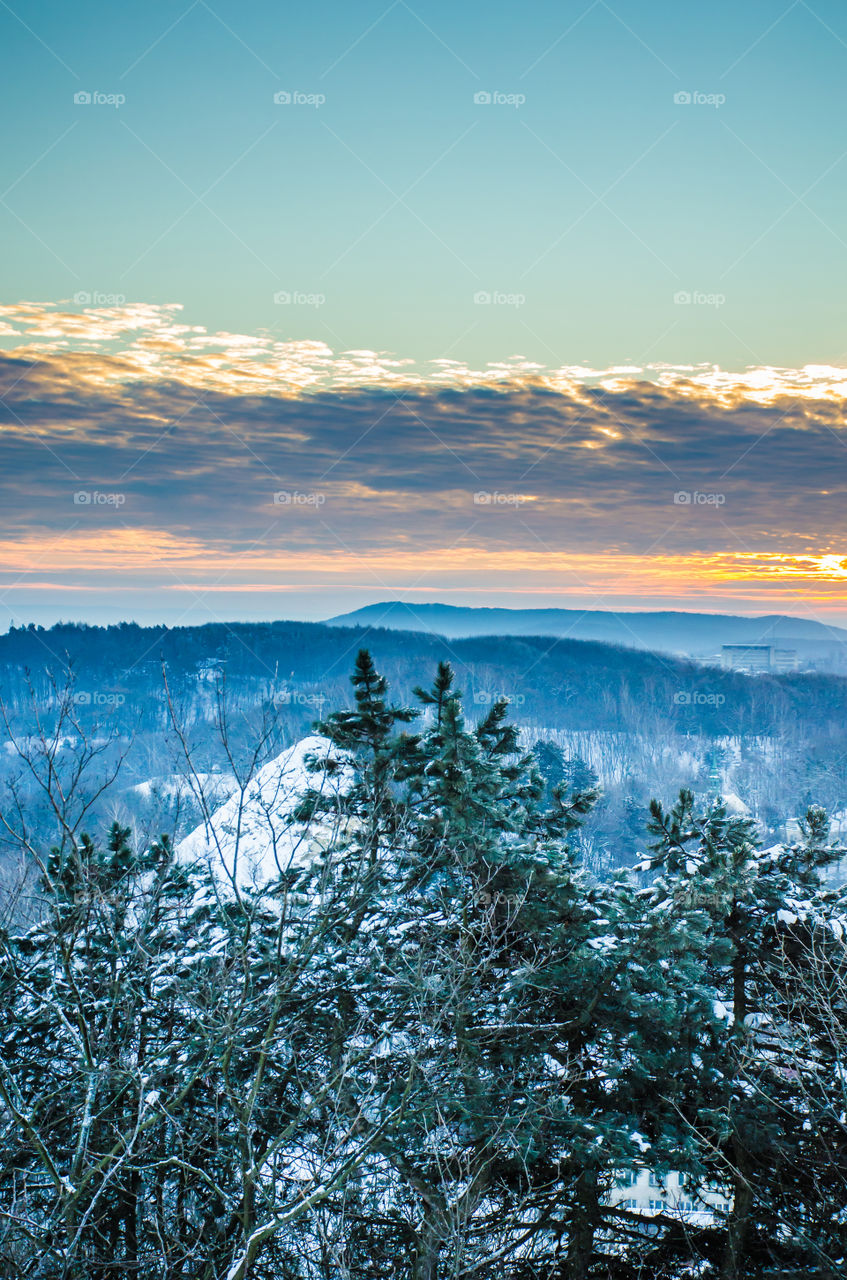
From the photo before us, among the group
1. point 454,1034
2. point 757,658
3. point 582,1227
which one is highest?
point 757,658

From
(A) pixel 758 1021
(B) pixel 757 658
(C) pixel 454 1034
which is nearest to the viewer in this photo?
(C) pixel 454 1034

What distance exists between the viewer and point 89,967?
1036 centimetres

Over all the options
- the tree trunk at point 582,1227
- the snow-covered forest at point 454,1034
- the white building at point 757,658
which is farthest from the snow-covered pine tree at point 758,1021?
the white building at point 757,658

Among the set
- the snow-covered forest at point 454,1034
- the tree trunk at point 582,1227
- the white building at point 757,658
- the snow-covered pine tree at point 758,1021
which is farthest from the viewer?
the white building at point 757,658

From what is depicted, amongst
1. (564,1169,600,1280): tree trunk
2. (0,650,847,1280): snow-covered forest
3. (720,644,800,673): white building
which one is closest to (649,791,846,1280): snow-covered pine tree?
(0,650,847,1280): snow-covered forest

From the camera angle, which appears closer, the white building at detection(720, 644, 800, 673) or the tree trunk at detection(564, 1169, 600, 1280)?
the tree trunk at detection(564, 1169, 600, 1280)

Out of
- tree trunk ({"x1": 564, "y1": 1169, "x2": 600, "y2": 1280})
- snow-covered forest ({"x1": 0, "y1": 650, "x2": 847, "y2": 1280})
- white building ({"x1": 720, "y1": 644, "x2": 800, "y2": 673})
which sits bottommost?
tree trunk ({"x1": 564, "y1": 1169, "x2": 600, "y2": 1280})

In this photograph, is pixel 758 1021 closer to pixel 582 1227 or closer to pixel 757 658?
pixel 582 1227

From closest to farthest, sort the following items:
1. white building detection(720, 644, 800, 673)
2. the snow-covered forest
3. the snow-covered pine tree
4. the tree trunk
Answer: the snow-covered forest < the snow-covered pine tree < the tree trunk < white building detection(720, 644, 800, 673)

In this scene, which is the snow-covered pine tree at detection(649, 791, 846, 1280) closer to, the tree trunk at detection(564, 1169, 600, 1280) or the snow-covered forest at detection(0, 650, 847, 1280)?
the snow-covered forest at detection(0, 650, 847, 1280)

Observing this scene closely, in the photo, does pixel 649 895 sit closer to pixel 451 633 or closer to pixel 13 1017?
pixel 13 1017

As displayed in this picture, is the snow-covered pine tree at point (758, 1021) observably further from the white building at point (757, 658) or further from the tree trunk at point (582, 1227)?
the white building at point (757, 658)

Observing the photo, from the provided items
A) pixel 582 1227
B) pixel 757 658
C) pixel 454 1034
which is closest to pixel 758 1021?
pixel 582 1227

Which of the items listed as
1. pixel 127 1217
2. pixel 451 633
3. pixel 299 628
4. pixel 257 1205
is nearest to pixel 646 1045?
pixel 257 1205
